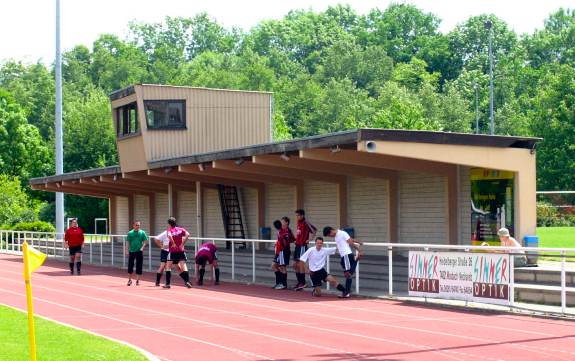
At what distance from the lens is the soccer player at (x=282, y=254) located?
24.8m

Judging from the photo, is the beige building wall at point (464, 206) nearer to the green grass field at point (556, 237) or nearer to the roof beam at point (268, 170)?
the green grass field at point (556, 237)

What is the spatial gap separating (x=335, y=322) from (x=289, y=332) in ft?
5.40

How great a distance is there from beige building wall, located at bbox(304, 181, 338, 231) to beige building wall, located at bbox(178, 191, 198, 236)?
8.32 m

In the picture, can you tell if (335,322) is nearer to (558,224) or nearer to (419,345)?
(419,345)

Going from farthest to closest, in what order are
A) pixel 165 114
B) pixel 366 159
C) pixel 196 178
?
pixel 165 114 → pixel 196 178 → pixel 366 159

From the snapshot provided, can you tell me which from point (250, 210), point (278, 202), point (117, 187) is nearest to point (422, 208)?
point (278, 202)

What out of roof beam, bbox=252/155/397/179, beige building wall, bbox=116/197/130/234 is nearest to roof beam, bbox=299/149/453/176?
roof beam, bbox=252/155/397/179

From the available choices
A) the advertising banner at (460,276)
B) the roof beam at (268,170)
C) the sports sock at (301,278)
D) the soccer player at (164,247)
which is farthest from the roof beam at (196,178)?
the advertising banner at (460,276)

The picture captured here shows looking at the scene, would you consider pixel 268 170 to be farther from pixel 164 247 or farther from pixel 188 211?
pixel 188 211

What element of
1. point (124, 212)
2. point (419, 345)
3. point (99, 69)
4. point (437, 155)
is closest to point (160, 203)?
point (124, 212)

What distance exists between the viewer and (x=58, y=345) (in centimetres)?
1391

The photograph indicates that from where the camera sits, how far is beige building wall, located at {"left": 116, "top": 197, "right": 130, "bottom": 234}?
48.7 meters

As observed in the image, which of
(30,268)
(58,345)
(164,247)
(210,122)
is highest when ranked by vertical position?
(210,122)

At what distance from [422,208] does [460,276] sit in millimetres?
7438
